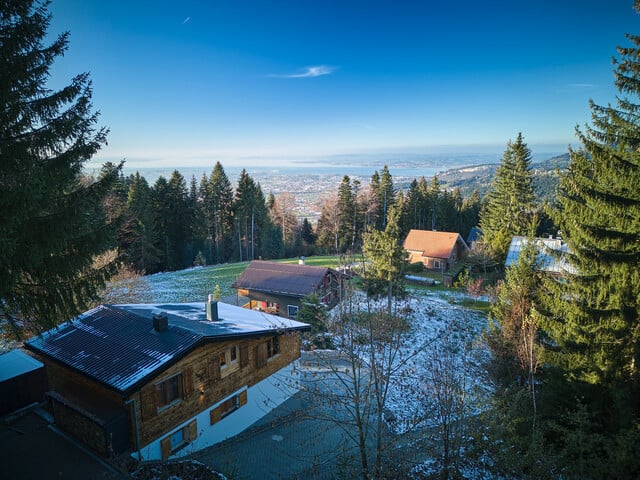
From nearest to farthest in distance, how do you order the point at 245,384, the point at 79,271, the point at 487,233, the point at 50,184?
the point at 50,184 → the point at 79,271 → the point at 245,384 → the point at 487,233

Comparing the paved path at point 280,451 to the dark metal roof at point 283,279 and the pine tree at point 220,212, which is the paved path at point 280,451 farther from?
the pine tree at point 220,212

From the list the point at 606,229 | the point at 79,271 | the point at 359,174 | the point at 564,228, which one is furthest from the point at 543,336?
the point at 359,174

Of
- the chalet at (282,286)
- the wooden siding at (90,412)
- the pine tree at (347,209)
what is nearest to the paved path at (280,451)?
the wooden siding at (90,412)

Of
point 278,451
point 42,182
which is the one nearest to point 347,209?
point 278,451

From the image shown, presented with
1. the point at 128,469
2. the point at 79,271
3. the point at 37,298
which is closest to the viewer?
the point at 37,298

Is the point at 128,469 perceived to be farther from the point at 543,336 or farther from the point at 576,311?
the point at 543,336

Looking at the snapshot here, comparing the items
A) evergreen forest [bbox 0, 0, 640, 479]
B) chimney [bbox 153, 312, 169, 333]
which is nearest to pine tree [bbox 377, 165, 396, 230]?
evergreen forest [bbox 0, 0, 640, 479]
